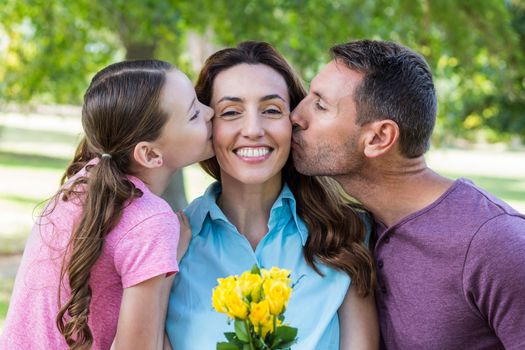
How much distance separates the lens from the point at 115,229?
249 cm

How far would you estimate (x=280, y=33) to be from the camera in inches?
293

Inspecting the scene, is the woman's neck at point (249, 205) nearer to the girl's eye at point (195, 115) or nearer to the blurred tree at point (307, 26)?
the girl's eye at point (195, 115)

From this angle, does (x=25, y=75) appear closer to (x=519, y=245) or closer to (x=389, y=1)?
(x=389, y=1)

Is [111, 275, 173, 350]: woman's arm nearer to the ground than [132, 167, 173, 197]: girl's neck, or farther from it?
nearer to the ground

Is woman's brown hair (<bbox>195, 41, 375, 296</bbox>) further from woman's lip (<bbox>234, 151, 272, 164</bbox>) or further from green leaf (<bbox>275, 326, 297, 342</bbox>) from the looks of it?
green leaf (<bbox>275, 326, 297, 342</bbox>)

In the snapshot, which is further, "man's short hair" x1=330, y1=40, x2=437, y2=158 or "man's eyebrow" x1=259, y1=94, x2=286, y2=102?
"man's eyebrow" x1=259, y1=94, x2=286, y2=102

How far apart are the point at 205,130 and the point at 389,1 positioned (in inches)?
172

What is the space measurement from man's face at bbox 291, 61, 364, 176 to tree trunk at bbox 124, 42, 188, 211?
12.7ft

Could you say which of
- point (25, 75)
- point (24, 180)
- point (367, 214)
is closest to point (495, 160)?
point (24, 180)

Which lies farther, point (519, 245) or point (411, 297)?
point (411, 297)

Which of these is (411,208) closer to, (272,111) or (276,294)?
(272,111)

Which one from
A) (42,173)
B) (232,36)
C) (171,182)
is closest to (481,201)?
(171,182)

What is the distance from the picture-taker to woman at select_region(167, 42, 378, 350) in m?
2.76

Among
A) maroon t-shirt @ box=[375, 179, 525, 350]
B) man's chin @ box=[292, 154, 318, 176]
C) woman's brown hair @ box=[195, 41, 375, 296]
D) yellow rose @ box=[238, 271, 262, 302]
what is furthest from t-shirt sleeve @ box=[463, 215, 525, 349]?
yellow rose @ box=[238, 271, 262, 302]
